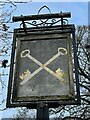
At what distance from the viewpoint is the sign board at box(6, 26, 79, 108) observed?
2.23 meters

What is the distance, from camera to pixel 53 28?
2.57 meters

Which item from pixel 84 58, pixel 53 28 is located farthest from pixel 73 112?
pixel 53 28

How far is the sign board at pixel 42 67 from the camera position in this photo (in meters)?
2.23

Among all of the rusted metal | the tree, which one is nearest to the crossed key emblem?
the rusted metal

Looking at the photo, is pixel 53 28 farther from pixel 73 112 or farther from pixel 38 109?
pixel 73 112

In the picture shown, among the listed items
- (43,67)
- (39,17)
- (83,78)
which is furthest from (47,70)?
(83,78)

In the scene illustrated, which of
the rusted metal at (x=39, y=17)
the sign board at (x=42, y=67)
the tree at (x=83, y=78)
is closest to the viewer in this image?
the sign board at (x=42, y=67)

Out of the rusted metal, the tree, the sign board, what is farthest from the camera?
the tree

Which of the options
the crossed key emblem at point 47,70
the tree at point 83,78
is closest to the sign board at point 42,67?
the crossed key emblem at point 47,70

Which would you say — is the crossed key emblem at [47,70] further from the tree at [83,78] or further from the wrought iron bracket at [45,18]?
the tree at [83,78]

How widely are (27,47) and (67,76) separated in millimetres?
443

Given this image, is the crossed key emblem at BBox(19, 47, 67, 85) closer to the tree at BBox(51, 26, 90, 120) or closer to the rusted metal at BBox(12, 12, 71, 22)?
the rusted metal at BBox(12, 12, 71, 22)

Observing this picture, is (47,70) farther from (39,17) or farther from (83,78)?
(83,78)

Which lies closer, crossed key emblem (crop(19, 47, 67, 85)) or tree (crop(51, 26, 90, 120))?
crossed key emblem (crop(19, 47, 67, 85))
